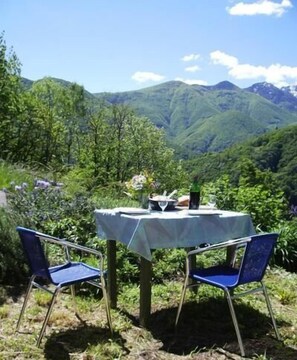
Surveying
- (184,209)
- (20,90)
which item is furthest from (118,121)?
(184,209)

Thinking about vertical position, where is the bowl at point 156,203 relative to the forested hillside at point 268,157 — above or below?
above

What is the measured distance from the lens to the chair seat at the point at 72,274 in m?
3.45

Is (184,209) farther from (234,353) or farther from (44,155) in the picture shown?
(44,155)

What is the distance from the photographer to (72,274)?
3662mm

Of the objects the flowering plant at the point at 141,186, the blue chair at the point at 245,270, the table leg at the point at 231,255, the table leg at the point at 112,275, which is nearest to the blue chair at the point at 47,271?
the table leg at the point at 112,275

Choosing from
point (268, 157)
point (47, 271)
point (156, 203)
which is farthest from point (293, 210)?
point (268, 157)

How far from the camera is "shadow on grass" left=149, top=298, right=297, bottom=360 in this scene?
3.45 meters

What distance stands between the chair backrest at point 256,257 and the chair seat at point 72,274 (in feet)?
3.90

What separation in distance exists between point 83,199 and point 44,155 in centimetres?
2225

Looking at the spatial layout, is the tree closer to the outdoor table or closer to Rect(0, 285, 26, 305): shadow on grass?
Rect(0, 285, 26, 305): shadow on grass

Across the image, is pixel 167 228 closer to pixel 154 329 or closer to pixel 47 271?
pixel 154 329

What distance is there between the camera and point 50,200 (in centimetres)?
702

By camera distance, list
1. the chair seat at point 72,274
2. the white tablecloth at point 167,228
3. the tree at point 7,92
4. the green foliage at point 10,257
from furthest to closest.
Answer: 1. the tree at point 7,92
2. the green foliage at point 10,257
3. the white tablecloth at point 167,228
4. the chair seat at point 72,274

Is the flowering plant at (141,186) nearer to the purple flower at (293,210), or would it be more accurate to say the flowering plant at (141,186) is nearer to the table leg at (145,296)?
the table leg at (145,296)
